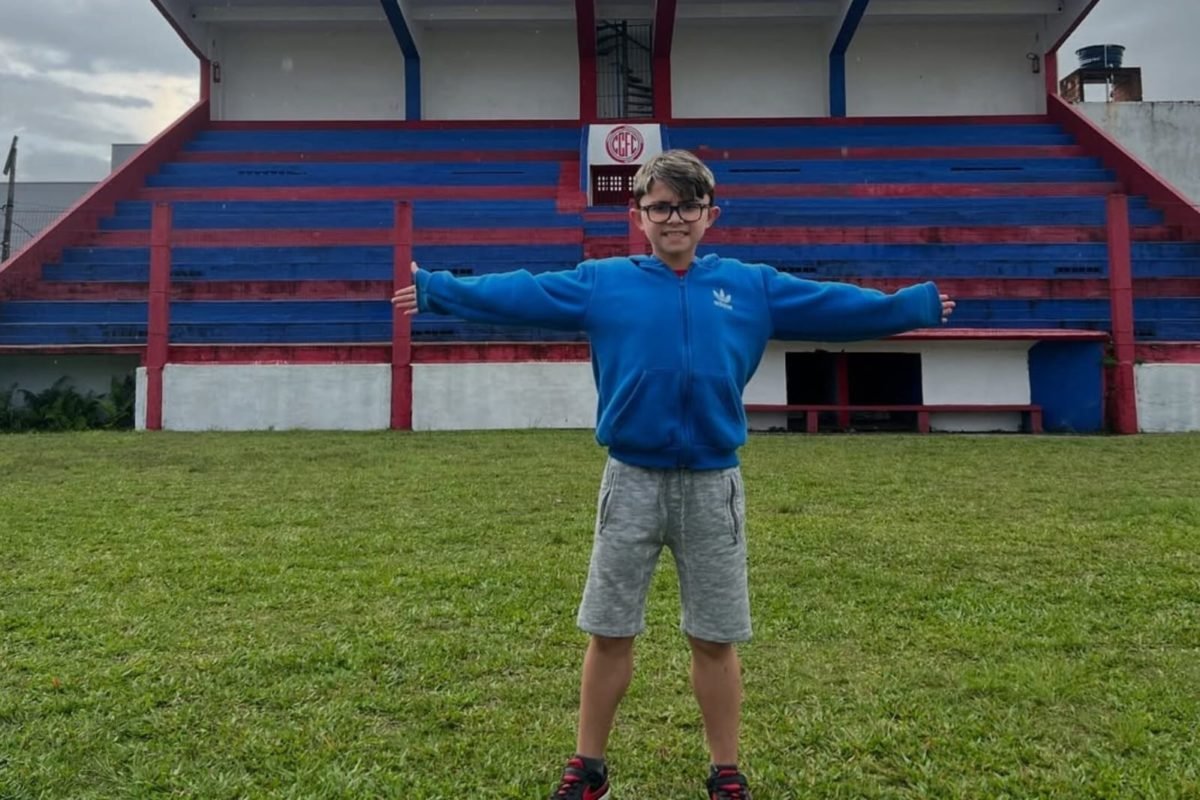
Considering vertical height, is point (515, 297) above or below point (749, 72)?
below

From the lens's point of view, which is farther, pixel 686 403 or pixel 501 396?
pixel 501 396

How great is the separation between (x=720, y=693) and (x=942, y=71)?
2176 centimetres

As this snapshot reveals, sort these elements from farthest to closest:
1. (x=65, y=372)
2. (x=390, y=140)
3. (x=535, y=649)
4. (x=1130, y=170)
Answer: (x=390, y=140)
(x=1130, y=170)
(x=65, y=372)
(x=535, y=649)

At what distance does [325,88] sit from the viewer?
20234 mm

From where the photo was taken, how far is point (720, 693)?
2.02 meters

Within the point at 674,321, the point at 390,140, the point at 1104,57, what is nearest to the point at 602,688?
the point at 674,321

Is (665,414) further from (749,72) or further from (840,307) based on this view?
(749,72)

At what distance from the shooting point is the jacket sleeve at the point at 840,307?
209 centimetres

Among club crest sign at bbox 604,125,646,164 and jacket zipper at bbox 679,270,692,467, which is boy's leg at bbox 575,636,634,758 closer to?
jacket zipper at bbox 679,270,692,467

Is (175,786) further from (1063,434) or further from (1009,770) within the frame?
(1063,434)

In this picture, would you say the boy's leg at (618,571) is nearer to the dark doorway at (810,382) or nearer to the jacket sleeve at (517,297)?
the jacket sleeve at (517,297)

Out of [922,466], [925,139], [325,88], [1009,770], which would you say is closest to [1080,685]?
[1009,770]

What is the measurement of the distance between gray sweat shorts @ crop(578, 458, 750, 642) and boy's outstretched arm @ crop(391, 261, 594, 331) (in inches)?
16.2

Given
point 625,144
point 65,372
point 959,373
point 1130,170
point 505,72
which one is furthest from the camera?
point 505,72
